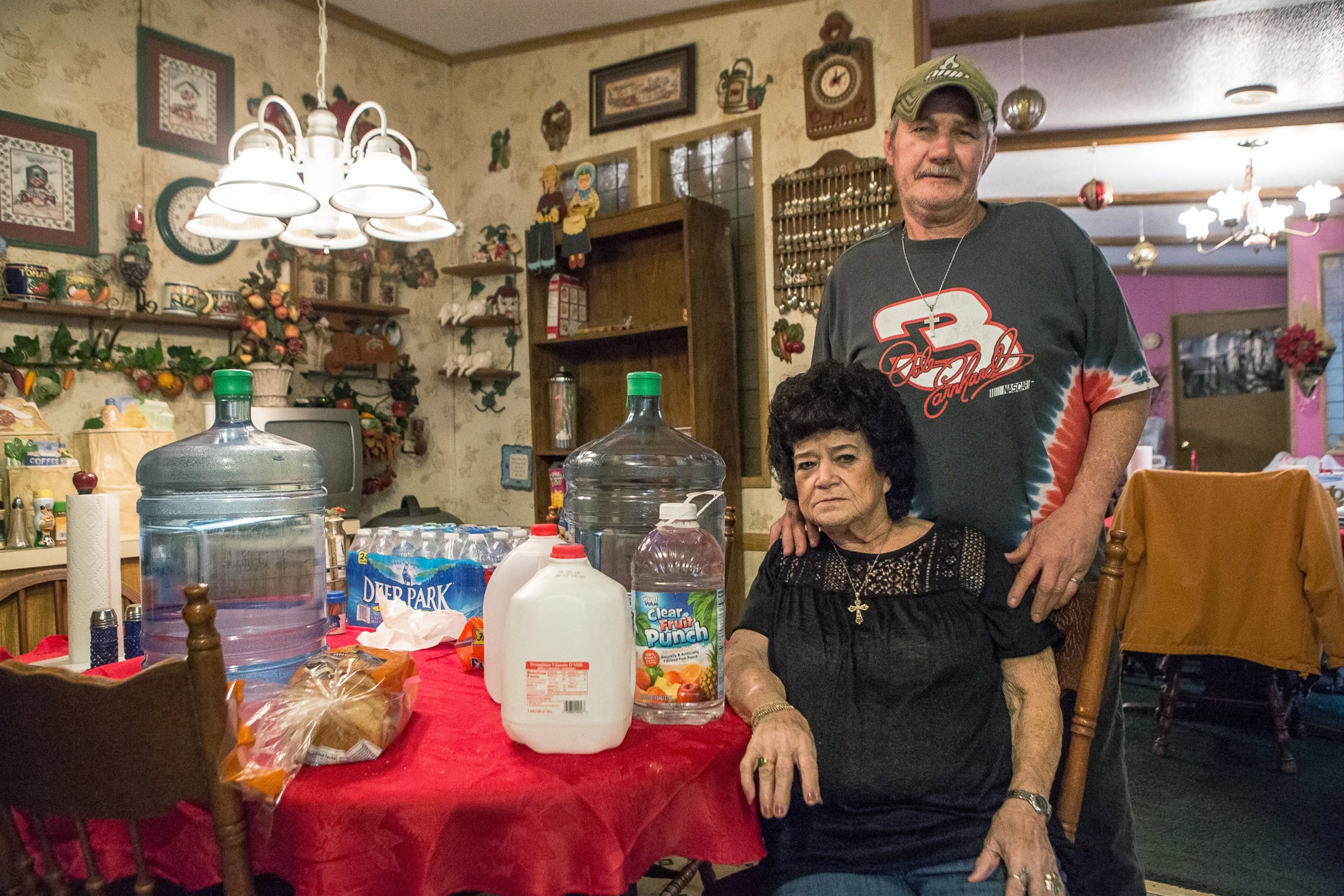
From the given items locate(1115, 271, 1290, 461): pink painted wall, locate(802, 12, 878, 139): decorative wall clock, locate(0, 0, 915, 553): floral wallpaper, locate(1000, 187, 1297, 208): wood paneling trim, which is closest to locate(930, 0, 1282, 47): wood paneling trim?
locate(802, 12, 878, 139): decorative wall clock

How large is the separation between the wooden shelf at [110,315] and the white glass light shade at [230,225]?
132 cm

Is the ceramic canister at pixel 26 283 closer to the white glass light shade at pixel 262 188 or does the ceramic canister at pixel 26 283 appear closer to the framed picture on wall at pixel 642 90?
the white glass light shade at pixel 262 188

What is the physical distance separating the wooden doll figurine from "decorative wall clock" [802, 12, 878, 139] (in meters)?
1.08

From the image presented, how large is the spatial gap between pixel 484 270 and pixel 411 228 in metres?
1.96

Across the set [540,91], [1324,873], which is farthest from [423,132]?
[1324,873]

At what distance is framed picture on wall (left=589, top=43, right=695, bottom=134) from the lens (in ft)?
12.8

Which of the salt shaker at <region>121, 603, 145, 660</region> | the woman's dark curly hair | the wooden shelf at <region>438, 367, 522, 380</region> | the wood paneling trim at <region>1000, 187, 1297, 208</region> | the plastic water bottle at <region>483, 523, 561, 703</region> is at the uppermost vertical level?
the wood paneling trim at <region>1000, 187, 1297, 208</region>

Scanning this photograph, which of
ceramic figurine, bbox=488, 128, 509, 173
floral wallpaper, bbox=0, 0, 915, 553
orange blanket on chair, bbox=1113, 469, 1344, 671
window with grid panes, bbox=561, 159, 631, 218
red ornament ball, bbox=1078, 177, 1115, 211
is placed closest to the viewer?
orange blanket on chair, bbox=1113, 469, 1344, 671

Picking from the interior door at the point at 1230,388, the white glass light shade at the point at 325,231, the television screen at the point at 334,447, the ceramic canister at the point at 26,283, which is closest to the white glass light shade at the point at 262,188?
the white glass light shade at the point at 325,231

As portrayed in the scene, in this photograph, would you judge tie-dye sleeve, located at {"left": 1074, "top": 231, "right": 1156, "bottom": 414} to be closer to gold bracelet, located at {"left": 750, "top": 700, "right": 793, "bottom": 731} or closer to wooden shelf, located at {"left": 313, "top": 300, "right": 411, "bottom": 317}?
gold bracelet, located at {"left": 750, "top": 700, "right": 793, "bottom": 731}

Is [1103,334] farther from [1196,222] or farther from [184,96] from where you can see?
[1196,222]

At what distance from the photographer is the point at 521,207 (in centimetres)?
439

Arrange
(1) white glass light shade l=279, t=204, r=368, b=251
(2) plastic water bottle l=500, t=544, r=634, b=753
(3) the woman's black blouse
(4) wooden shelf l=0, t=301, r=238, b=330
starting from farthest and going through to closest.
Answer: (4) wooden shelf l=0, t=301, r=238, b=330 < (1) white glass light shade l=279, t=204, r=368, b=251 < (3) the woman's black blouse < (2) plastic water bottle l=500, t=544, r=634, b=753

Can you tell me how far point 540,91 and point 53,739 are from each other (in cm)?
403
